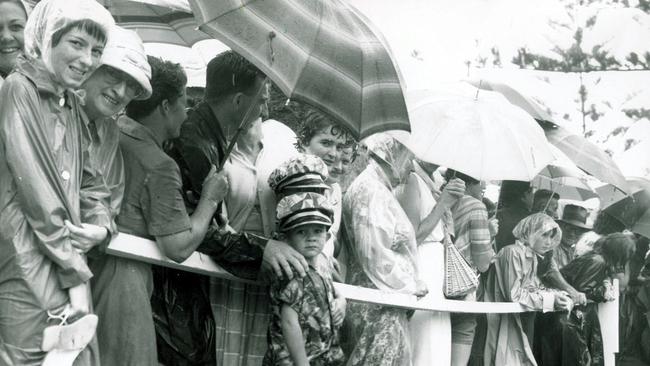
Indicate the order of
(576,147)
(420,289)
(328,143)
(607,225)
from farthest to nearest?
(607,225), (576,147), (420,289), (328,143)

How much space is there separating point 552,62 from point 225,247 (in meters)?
13.1

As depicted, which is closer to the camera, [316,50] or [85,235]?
[85,235]

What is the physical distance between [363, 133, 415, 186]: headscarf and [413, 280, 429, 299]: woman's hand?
2.38 ft

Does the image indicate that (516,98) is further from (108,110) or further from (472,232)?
(108,110)

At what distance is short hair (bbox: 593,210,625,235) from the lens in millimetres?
12023

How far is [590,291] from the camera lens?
967 cm

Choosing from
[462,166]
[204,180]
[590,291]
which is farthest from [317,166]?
[590,291]

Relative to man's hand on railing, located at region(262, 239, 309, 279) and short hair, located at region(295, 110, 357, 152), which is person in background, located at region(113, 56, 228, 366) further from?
short hair, located at region(295, 110, 357, 152)

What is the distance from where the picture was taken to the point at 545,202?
32.0ft

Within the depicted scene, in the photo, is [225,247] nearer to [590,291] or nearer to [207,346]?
[207,346]

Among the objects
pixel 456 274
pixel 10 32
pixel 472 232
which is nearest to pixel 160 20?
pixel 10 32

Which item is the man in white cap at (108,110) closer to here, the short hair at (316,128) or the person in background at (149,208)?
the person in background at (149,208)

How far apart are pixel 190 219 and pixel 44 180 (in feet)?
3.28

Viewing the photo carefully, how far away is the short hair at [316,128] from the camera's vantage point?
242 inches
